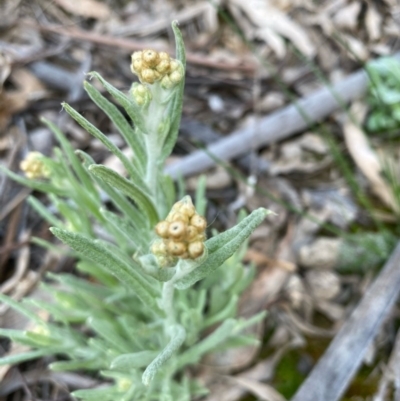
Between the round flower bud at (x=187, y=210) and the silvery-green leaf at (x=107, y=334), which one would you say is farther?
the silvery-green leaf at (x=107, y=334)

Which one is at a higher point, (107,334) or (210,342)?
(107,334)

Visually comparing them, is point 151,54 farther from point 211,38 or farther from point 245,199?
point 211,38

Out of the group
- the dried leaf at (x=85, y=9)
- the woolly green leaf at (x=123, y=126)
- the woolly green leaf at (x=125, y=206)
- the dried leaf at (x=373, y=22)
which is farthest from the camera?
the dried leaf at (x=85, y=9)

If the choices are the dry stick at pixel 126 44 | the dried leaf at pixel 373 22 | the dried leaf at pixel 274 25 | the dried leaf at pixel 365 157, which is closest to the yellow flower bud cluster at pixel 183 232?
the dried leaf at pixel 365 157

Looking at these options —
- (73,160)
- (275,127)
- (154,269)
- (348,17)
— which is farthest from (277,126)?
(154,269)

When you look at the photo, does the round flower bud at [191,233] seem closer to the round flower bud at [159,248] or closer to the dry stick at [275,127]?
the round flower bud at [159,248]

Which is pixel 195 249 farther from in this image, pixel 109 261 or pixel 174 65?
pixel 174 65

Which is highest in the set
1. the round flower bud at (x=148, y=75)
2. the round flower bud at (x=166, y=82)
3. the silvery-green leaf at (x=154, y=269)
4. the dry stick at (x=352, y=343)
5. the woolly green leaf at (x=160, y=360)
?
the round flower bud at (x=148, y=75)

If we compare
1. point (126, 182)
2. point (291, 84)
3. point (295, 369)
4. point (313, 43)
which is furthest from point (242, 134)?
point (126, 182)

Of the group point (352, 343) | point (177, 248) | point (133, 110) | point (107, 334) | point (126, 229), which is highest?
point (133, 110)
